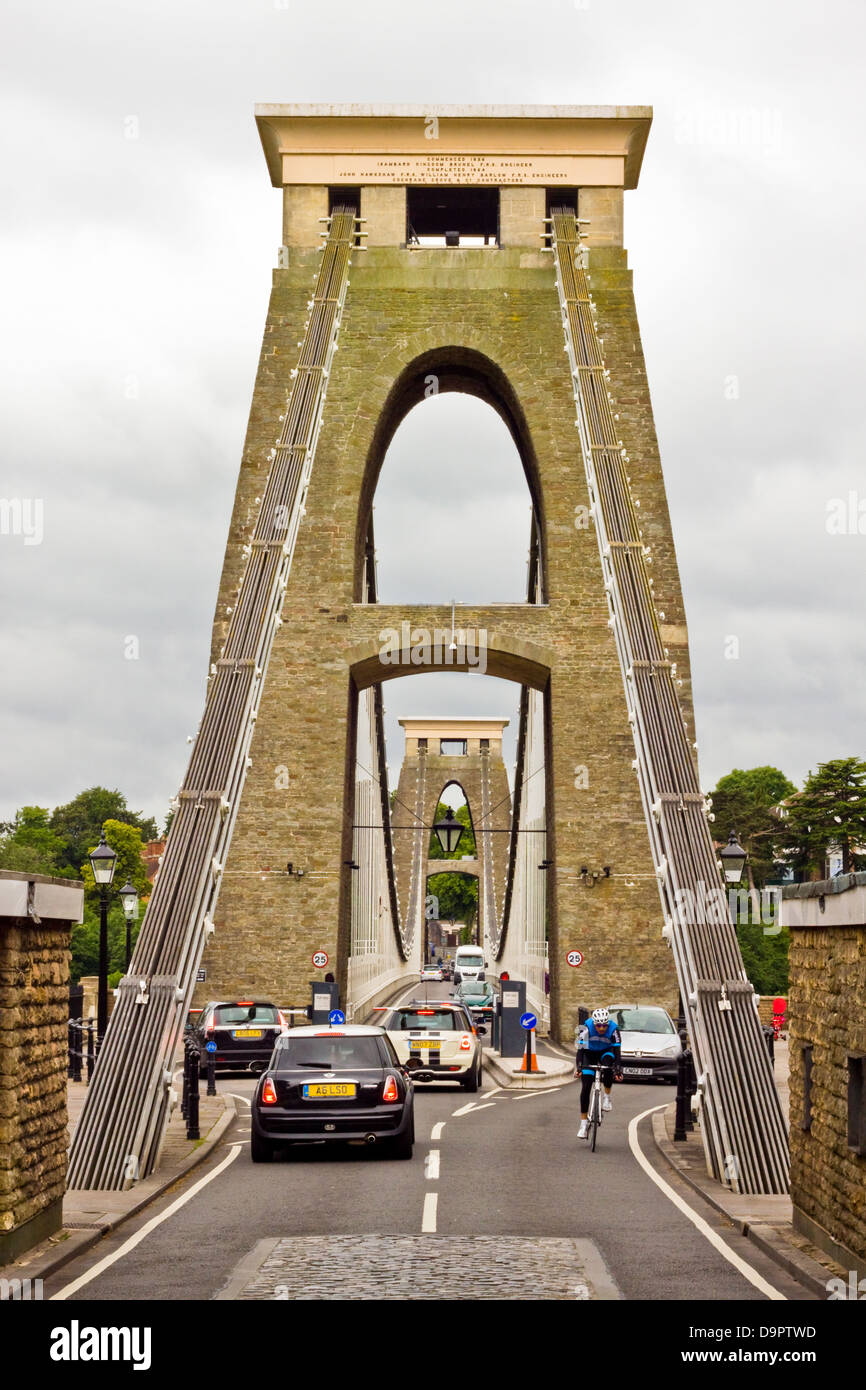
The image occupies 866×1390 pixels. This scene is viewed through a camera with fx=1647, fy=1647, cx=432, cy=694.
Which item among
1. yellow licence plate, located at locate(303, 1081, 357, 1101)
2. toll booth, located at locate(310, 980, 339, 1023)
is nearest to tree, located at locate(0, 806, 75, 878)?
toll booth, located at locate(310, 980, 339, 1023)

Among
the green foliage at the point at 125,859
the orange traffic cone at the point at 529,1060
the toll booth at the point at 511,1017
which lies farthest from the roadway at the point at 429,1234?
the green foliage at the point at 125,859

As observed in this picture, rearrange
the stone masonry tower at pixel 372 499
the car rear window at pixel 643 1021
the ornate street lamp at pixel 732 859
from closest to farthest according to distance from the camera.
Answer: the ornate street lamp at pixel 732 859
the car rear window at pixel 643 1021
the stone masonry tower at pixel 372 499

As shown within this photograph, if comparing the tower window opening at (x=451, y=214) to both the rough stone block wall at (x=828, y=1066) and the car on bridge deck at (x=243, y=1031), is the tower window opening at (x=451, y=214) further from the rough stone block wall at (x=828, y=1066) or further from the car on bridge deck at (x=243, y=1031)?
the rough stone block wall at (x=828, y=1066)

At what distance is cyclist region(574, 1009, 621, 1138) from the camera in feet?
57.3

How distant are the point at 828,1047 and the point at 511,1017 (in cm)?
2328

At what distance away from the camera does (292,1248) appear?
1032 centimetres

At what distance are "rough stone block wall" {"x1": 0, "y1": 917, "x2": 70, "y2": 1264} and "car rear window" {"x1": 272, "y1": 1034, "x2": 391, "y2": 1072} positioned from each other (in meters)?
4.38

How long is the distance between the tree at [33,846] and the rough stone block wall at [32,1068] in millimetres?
72858

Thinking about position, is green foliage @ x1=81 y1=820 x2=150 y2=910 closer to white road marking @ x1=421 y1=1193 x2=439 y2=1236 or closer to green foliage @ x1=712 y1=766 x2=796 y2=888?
green foliage @ x1=712 y1=766 x2=796 y2=888

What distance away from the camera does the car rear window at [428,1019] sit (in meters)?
24.4

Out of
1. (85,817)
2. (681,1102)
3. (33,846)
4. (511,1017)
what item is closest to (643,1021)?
(511,1017)

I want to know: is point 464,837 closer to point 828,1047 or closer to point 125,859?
point 125,859
